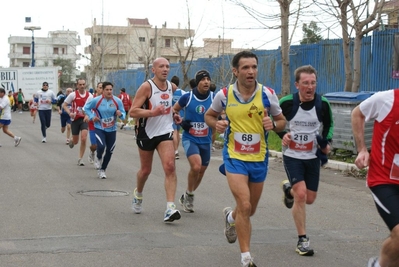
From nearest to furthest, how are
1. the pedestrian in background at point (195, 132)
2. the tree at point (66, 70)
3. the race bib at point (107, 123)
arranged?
the pedestrian in background at point (195, 132) → the race bib at point (107, 123) → the tree at point (66, 70)

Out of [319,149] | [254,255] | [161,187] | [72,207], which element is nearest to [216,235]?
[254,255]

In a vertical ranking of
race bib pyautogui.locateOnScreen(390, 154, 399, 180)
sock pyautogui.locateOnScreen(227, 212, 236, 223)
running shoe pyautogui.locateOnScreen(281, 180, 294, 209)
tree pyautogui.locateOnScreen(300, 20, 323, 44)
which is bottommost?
sock pyautogui.locateOnScreen(227, 212, 236, 223)

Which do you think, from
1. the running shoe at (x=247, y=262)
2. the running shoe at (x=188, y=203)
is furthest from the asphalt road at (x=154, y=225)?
the running shoe at (x=247, y=262)

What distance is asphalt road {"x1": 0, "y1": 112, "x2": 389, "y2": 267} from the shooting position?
722cm

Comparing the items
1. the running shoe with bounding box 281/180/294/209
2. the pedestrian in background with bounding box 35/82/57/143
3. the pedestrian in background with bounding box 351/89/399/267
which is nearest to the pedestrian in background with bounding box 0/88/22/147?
the pedestrian in background with bounding box 35/82/57/143

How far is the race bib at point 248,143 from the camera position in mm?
6949

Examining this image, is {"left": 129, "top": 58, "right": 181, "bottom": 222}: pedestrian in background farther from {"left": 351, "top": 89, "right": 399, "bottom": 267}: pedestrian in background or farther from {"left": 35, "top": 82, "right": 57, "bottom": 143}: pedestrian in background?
{"left": 35, "top": 82, "right": 57, "bottom": 143}: pedestrian in background

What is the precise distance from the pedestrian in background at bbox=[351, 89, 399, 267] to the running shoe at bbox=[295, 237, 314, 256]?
1.77 m

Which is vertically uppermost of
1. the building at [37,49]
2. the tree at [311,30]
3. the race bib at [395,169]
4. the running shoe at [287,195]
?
the building at [37,49]

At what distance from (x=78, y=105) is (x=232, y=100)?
1060cm

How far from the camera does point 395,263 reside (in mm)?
5367

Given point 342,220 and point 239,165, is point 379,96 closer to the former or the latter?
point 239,165

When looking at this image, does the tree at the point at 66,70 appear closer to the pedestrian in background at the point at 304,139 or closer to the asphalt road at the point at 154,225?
the asphalt road at the point at 154,225

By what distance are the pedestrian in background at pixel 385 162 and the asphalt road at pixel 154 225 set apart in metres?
1.72
